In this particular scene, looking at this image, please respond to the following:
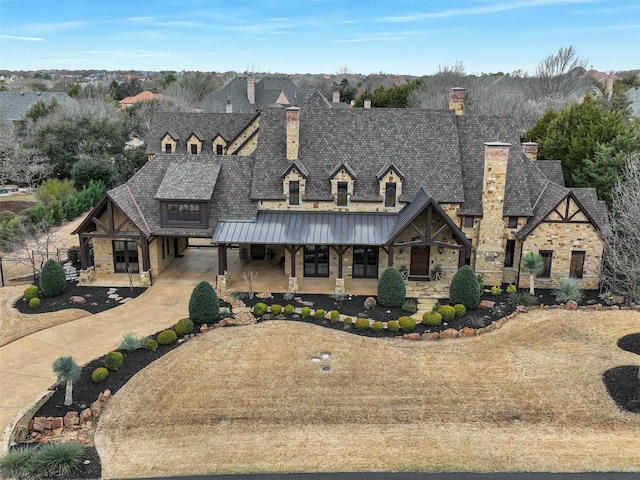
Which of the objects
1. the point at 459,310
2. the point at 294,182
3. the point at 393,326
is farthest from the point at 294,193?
the point at 459,310

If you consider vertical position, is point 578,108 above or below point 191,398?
above

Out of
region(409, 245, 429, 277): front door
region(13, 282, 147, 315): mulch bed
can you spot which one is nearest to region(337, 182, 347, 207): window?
region(409, 245, 429, 277): front door

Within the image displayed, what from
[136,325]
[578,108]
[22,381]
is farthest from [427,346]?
[578,108]

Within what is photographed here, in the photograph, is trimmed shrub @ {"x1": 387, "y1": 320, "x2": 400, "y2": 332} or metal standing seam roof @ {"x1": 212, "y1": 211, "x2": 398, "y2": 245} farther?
metal standing seam roof @ {"x1": 212, "y1": 211, "x2": 398, "y2": 245}

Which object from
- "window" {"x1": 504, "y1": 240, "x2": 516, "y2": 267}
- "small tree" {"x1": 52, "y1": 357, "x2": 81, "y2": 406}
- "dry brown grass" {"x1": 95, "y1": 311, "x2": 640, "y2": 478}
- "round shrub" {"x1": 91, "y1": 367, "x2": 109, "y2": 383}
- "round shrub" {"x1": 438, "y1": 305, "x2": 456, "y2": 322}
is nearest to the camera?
"dry brown grass" {"x1": 95, "y1": 311, "x2": 640, "y2": 478}

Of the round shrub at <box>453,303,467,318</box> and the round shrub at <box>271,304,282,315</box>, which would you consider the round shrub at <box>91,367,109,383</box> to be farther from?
the round shrub at <box>453,303,467,318</box>

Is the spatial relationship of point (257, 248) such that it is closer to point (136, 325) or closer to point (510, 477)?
point (136, 325)
